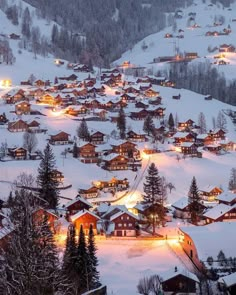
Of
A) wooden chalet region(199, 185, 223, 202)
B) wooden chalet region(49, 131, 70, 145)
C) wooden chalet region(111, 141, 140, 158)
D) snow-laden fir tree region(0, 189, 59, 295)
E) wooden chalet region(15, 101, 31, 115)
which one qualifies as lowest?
wooden chalet region(199, 185, 223, 202)

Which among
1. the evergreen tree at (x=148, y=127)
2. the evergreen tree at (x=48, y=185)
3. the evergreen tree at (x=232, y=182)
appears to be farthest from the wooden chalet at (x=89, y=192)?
the evergreen tree at (x=148, y=127)

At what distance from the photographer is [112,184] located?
39.5 m

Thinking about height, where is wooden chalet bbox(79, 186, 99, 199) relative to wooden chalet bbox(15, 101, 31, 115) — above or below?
below

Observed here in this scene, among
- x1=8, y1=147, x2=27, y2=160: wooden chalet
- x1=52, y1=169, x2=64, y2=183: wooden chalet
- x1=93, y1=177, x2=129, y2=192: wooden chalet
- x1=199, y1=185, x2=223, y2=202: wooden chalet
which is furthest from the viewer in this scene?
x1=8, y1=147, x2=27, y2=160: wooden chalet

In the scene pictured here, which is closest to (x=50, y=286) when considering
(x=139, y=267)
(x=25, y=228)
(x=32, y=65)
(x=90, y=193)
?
(x=25, y=228)

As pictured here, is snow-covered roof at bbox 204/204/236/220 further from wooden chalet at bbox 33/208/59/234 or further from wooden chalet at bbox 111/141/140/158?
wooden chalet at bbox 111/141/140/158

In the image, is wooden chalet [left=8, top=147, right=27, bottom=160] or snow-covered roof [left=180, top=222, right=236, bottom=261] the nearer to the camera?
snow-covered roof [left=180, top=222, right=236, bottom=261]

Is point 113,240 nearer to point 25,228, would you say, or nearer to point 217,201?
point 217,201

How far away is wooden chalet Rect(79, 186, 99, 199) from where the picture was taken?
37.0 metres

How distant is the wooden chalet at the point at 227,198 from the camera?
35344mm

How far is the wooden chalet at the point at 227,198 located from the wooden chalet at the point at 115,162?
887 cm

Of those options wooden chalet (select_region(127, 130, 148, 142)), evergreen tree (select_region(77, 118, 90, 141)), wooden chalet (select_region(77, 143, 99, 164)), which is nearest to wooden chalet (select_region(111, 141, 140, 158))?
evergreen tree (select_region(77, 118, 90, 141))

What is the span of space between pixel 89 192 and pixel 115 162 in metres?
5.97

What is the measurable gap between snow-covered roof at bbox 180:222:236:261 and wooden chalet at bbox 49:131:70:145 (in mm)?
20778
